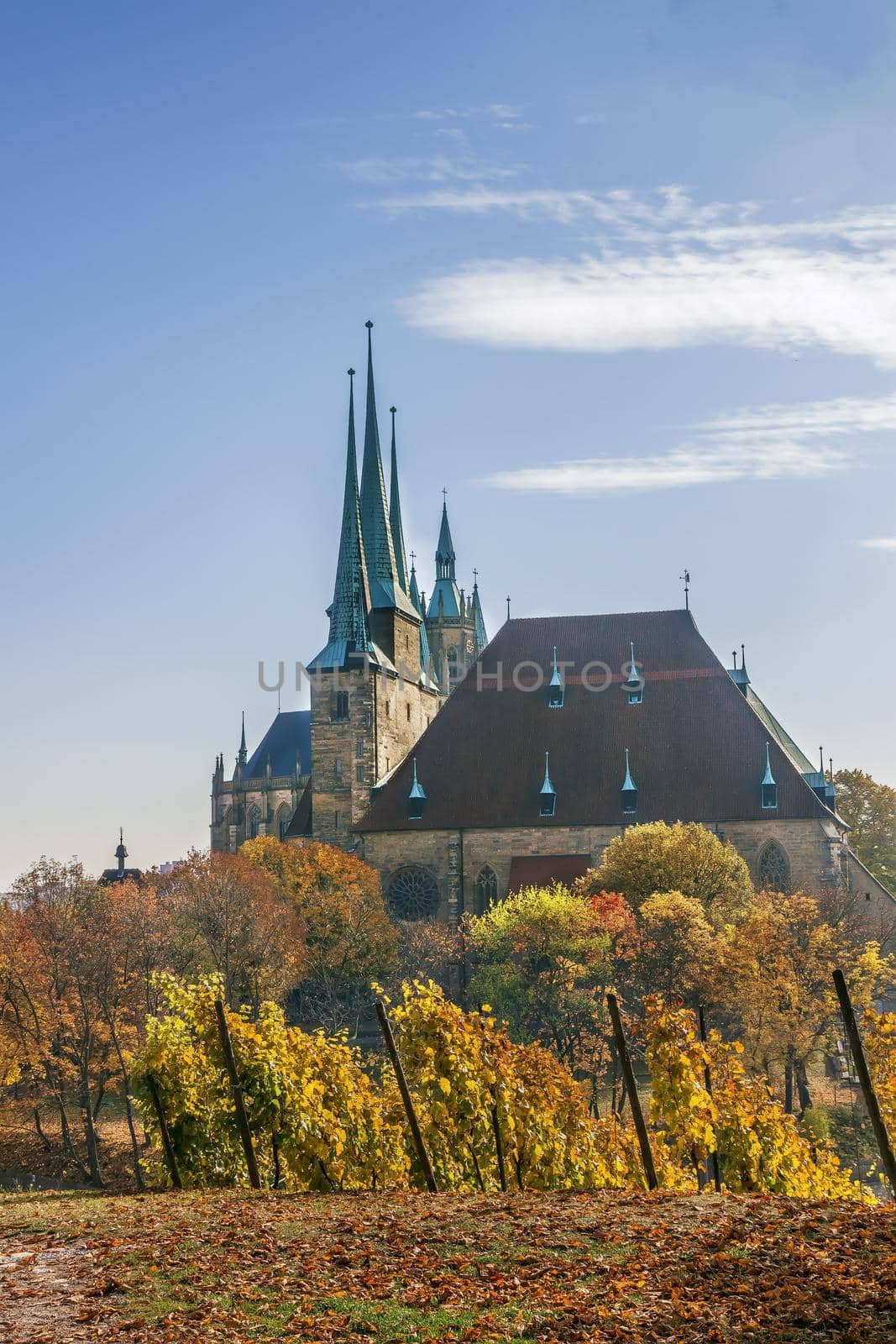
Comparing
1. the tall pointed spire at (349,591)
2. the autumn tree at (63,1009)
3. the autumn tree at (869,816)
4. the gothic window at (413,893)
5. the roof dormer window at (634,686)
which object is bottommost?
the autumn tree at (63,1009)

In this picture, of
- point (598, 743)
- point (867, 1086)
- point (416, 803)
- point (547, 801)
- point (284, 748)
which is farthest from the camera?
point (284, 748)

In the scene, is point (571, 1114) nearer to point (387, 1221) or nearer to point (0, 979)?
point (387, 1221)

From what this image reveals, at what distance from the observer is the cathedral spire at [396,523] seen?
237ft

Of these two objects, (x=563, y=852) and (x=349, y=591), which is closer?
(x=563, y=852)

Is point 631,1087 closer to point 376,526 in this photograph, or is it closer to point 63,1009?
point 63,1009

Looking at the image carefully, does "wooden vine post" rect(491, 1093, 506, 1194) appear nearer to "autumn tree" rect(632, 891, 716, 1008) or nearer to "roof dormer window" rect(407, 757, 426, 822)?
"autumn tree" rect(632, 891, 716, 1008)

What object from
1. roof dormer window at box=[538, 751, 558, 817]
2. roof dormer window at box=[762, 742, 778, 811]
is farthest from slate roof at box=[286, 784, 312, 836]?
roof dormer window at box=[762, 742, 778, 811]

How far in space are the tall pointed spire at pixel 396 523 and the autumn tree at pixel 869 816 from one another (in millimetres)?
23734

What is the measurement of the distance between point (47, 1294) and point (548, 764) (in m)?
47.7

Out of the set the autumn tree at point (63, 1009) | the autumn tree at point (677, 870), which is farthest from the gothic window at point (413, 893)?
the autumn tree at point (63, 1009)

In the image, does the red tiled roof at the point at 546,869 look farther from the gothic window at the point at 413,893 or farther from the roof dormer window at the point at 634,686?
the roof dormer window at the point at 634,686

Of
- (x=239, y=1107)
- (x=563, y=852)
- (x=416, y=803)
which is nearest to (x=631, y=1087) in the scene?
(x=239, y=1107)

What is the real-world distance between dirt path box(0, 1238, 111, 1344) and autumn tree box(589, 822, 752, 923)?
36765mm

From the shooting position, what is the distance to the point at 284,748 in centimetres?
9494
